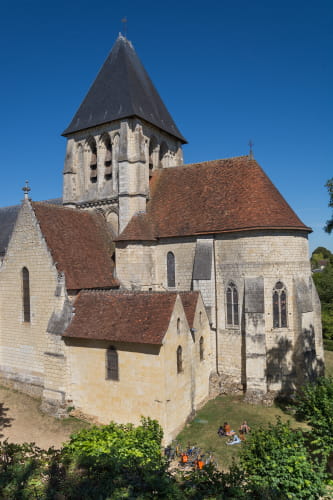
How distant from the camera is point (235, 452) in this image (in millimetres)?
14086

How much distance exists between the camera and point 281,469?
9.73 m

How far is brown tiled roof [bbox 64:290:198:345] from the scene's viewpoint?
602 inches

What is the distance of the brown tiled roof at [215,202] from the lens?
777 inches

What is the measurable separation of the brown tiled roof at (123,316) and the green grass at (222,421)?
4.57 meters

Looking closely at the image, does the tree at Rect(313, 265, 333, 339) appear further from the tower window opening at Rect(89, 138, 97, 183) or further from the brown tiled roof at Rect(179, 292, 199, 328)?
the tower window opening at Rect(89, 138, 97, 183)

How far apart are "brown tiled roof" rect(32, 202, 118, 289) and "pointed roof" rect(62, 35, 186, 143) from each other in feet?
24.2

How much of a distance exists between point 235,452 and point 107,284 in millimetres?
10773

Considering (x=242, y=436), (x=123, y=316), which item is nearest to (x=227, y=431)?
(x=242, y=436)

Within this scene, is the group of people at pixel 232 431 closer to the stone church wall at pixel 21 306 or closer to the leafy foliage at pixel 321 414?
the leafy foliage at pixel 321 414

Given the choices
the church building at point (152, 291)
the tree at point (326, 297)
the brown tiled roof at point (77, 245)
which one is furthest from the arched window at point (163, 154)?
the tree at point (326, 297)

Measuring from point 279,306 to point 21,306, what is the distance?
1427cm

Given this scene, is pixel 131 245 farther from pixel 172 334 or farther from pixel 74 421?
pixel 74 421

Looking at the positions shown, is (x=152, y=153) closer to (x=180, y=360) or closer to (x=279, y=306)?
(x=279, y=306)

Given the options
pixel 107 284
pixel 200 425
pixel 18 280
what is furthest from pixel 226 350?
pixel 18 280
